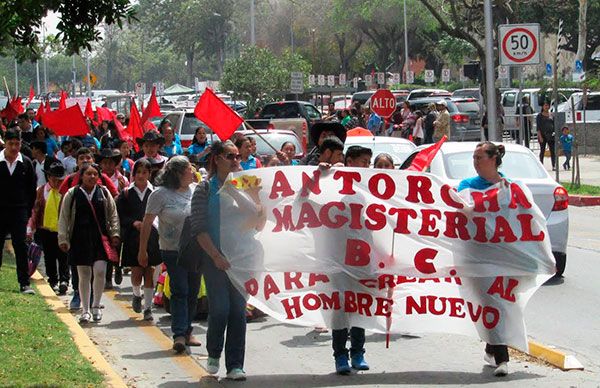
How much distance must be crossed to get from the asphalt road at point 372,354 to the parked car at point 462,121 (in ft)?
96.2

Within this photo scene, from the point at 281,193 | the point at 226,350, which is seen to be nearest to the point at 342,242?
the point at 281,193

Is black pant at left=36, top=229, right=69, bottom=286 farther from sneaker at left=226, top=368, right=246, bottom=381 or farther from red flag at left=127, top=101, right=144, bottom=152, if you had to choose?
red flag at left=127, top=101, right=144, bottom=152

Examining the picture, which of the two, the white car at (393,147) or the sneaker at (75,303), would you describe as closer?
the sneaker at (75,303)

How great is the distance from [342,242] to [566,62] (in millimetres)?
72729

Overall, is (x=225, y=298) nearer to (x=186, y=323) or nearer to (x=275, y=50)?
(x=186, y=323)

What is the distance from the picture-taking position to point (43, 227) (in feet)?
47.9

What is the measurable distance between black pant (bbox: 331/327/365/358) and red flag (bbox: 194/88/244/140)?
398 cm

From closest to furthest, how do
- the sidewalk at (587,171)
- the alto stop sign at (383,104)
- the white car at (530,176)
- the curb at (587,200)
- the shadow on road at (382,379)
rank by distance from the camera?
the shadow on road at (382,379) < the white car at (530,176) < the curb at (587,200) < the sidewalk at (587,171) < the alto stop sign at (383,104)

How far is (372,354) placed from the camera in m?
10.4

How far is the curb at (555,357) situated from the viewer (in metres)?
9.41

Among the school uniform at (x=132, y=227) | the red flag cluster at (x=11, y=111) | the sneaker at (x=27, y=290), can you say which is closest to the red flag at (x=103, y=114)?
the red flag cluster at (x=11, y=111)

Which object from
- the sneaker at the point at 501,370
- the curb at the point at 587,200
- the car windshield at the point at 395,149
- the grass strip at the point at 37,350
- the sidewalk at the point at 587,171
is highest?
the car windshield at the point at 395,149

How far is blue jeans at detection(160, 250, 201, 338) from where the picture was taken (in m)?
10.6

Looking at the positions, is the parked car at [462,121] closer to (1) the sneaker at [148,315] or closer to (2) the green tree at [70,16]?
(1) the sneaker at [148,315]
